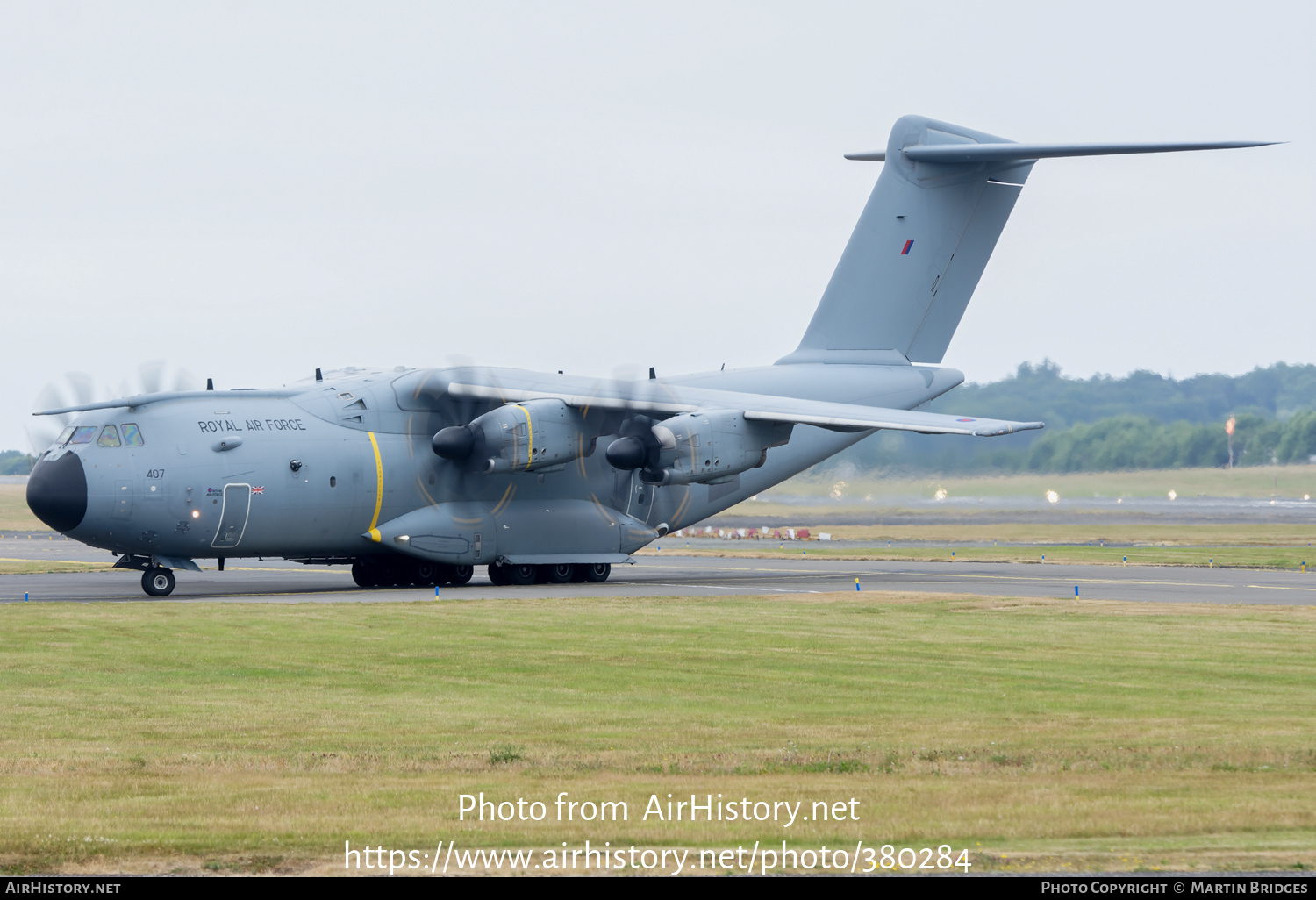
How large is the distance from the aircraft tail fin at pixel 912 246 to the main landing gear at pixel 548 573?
20.7 feet

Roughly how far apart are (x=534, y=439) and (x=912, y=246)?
10002 millimetres

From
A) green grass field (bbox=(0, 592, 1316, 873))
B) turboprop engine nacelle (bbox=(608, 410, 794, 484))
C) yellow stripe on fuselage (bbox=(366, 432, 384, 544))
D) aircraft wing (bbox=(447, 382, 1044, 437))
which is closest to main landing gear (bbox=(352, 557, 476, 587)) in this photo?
yellow stripe on fuselage (bbox=(366, 432, 384, 544))

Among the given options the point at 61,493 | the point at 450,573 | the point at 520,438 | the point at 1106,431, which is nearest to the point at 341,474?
the point at 520,438

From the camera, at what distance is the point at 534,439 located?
26766mm

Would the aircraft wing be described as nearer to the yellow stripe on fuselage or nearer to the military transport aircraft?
the military transport aircraft

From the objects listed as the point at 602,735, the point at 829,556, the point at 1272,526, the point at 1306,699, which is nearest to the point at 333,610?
the point at 602,735

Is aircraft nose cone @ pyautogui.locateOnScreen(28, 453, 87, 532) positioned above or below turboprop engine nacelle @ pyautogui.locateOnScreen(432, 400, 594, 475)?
below

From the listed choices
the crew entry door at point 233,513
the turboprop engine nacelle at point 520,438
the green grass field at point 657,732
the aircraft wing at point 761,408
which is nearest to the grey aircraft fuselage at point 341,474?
the crew entry door at point 233,513

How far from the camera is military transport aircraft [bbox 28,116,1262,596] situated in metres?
24.8

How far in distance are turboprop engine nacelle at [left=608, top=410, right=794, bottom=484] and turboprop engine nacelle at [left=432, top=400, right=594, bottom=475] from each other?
94cm

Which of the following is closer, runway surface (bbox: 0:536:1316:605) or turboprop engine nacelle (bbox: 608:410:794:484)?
runway surface (bbox: 0:536:1316:605)

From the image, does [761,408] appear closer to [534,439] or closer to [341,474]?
[534,439]

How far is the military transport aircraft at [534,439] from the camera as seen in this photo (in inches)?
975
